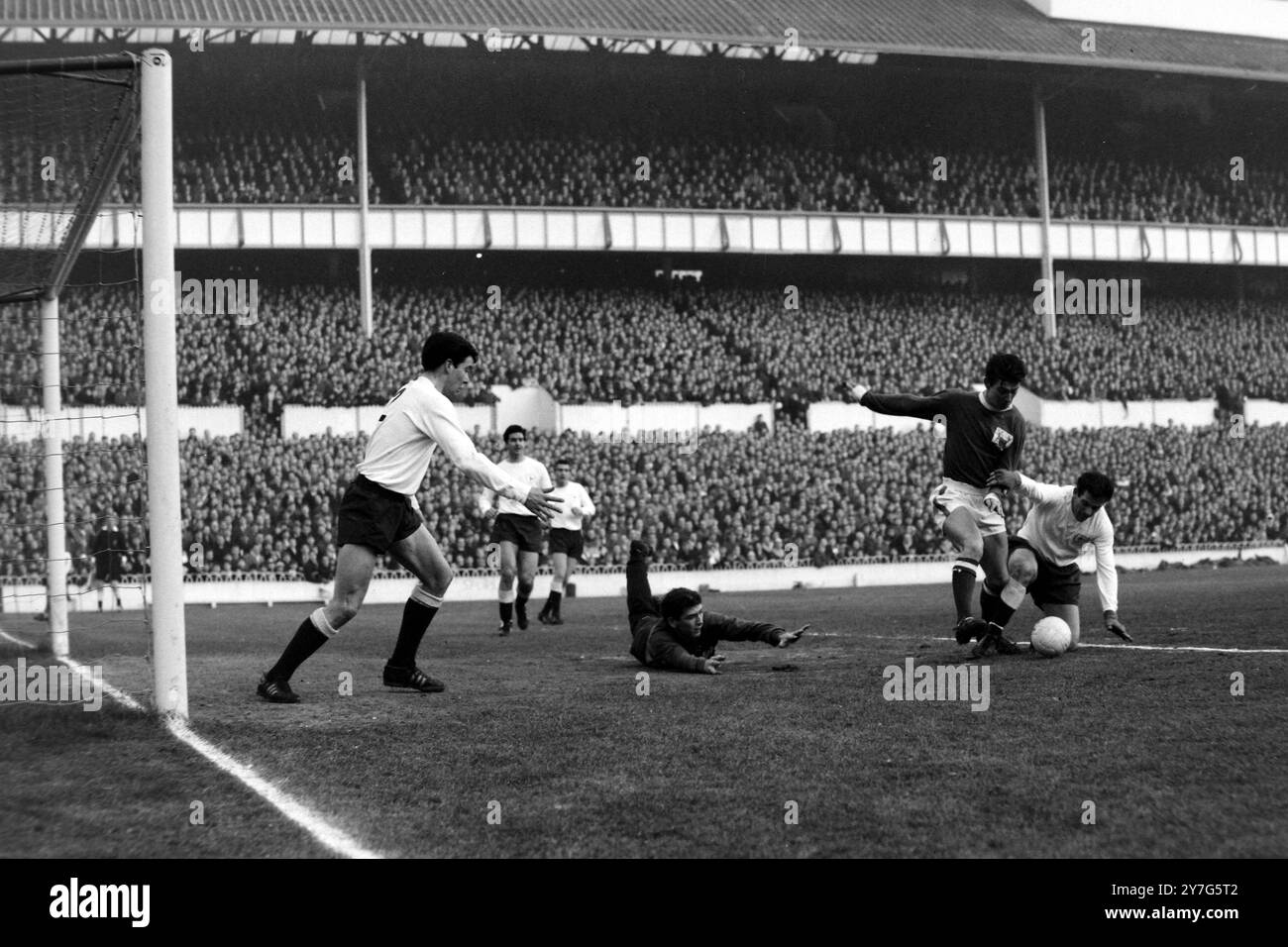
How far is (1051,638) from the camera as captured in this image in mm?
9820

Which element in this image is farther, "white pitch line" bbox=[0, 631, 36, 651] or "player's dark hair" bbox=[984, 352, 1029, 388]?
"white pitch line" bbox=[0, 631, 36, 651]

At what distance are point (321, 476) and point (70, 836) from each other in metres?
23.4

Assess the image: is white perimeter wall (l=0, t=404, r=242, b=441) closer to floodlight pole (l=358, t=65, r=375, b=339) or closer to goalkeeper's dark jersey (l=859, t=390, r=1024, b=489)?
floodlight pole (l=358, t=65, r=375, b=339)

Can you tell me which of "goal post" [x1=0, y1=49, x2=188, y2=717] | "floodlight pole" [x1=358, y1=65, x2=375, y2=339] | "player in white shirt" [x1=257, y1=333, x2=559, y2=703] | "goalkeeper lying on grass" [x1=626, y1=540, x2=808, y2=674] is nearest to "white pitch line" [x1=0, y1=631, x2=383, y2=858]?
"goal post" [x1=0, y1=49, x2=188, y2=717]

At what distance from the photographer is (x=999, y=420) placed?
1090 centimetres

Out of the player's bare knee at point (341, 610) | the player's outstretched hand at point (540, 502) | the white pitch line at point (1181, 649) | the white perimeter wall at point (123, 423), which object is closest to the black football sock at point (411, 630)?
the player's bare knee at point (341, 610)

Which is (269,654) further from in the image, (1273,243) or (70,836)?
(1273,243)

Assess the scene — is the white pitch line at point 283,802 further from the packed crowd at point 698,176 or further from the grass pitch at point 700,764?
the packed crowd at point 698,176

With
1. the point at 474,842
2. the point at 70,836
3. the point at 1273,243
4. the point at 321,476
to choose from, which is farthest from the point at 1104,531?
the point at 1273,243

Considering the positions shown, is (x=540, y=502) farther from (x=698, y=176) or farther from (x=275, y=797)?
(x=698, y=176)

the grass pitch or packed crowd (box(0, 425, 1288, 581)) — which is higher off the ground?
packed crowd (box(0, 425, 1288, 581))

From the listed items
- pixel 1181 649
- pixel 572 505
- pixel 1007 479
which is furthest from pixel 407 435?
pixel 572 505

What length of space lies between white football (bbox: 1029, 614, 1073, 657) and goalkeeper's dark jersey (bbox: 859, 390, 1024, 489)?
137 centimetres

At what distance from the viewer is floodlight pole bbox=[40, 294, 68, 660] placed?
42.3ft
